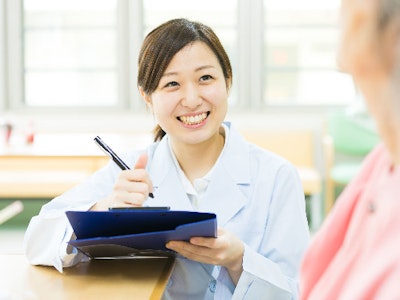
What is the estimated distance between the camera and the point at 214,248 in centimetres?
154

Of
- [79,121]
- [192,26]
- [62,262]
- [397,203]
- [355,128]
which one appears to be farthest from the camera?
[79,121]

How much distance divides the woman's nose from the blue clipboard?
42 centimetres

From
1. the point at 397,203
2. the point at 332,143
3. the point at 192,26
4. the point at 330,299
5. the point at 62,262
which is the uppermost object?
the point at 192,26

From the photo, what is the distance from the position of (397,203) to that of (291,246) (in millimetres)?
1117

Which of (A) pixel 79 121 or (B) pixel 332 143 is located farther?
(A) pixel 79 121

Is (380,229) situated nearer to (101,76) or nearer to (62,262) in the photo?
(62,262)

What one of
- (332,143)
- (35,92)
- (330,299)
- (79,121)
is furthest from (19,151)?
(330,299)

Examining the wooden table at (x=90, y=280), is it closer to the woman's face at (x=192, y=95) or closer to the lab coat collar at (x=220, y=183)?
the lab coat collar at (x=220, y=183)

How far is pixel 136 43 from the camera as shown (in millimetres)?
6297

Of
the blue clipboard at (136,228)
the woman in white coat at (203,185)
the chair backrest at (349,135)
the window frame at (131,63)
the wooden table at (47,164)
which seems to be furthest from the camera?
the window frame at (131,63)

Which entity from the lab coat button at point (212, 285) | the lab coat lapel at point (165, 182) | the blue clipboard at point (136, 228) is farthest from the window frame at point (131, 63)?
the blue clipboard at point (136, 228)

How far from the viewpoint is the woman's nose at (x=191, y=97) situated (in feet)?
6.03

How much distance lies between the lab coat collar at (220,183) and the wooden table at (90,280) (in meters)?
0.20

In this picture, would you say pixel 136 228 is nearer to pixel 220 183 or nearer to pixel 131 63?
pixel 220 183
